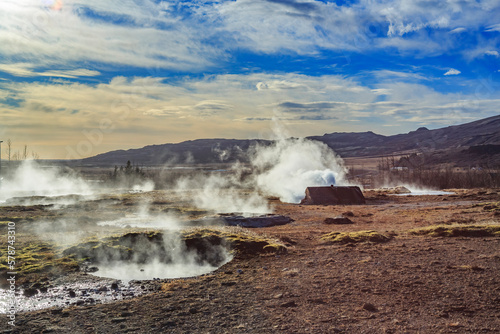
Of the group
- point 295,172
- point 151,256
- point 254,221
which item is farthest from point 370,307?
point 295,172

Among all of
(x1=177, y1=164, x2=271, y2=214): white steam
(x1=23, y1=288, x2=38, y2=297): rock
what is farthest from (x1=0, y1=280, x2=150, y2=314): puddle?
(x1=177, y1=164, x2=271, y2=214): white steam

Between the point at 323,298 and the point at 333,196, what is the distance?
3097cm

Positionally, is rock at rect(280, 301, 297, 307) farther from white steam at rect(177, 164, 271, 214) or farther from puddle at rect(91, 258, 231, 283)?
white steam at rect(177, 164, 271, 214)

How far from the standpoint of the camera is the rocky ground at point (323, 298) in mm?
7090

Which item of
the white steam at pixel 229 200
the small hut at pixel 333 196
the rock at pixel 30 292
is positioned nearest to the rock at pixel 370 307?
the rock at pixel 30 292

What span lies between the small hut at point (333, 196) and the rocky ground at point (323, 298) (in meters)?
24.5

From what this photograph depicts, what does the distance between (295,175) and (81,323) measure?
46925 millimetres

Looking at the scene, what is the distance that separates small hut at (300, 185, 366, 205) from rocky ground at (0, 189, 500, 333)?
80.4 feet

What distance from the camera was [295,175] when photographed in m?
53.2

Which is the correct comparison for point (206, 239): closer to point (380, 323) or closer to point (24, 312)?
point (24, 312)

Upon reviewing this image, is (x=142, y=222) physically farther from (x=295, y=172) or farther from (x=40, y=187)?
(x=40, y=187)

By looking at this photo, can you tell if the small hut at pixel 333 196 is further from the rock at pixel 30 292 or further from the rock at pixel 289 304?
the rock at pixel 30 292

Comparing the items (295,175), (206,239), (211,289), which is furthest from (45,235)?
(295,175)

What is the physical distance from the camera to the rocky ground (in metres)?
7.09
